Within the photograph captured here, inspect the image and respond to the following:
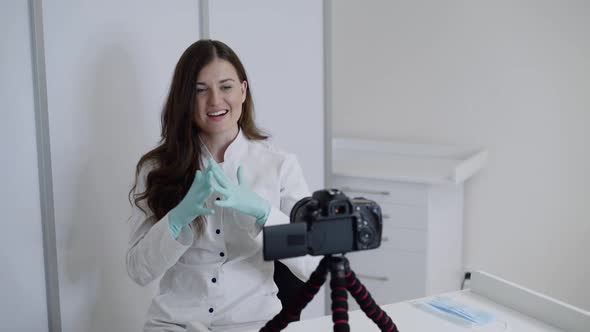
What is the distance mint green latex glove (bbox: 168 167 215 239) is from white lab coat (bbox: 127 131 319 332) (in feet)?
0.27

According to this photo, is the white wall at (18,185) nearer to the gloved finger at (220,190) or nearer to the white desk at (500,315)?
the gloved finger at (220,190)

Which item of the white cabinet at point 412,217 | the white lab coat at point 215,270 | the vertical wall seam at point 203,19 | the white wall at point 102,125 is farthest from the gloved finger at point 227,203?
the white cabinet at point 412,217

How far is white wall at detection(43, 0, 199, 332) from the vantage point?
1864 mm

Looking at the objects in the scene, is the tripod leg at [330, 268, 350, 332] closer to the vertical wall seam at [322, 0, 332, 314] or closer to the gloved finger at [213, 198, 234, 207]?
the gloved finger at [213, 198, 234, 207]

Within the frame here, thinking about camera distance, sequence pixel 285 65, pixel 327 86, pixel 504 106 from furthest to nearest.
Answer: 1. pixel 504 106
2. pixel 327 86
3. pixel 285 65

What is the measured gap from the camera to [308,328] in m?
1.47

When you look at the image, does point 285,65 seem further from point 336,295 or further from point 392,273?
point 336,295

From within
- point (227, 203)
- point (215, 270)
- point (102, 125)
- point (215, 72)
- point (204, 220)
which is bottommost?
point (215, 270)

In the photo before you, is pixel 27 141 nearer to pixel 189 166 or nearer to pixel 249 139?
pixel 189 166

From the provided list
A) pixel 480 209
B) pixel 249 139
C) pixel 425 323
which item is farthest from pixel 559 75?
pixel 425 323

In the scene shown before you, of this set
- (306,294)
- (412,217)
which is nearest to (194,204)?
(306,294)

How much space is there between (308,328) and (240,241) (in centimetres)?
43

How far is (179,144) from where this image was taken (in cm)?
182

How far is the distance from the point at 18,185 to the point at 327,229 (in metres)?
1.09
